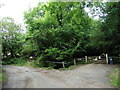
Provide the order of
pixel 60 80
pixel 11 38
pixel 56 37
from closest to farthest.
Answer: pixel 60 80
pixel 56 37
pixel 11 38

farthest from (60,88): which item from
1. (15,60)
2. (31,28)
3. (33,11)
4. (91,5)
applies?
(15,60)

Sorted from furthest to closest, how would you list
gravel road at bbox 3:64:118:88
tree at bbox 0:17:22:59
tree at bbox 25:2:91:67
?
tree at bbox 0:17:22:59
tree at bbox 25:2:91:67
gravel road at bbox 3:64:118:88

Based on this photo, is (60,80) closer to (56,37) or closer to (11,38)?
(56,37)

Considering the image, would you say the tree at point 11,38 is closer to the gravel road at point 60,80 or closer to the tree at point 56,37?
the tree at point 56,37

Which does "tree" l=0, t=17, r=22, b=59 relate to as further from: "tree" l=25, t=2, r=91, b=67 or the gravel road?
the gravel road

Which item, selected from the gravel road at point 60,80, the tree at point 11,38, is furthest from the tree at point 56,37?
the tree at point 11,38

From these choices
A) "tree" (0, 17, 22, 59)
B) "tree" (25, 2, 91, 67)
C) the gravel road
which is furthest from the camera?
"tree" (0, 17, 22, 59)

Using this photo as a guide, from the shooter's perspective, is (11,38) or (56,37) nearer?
(56,37)

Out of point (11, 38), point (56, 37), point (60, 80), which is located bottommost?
point (60, 80)

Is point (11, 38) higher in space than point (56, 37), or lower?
higher

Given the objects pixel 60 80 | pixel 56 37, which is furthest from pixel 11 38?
pixel 60 80

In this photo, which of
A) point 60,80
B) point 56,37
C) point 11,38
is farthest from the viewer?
point 11,38

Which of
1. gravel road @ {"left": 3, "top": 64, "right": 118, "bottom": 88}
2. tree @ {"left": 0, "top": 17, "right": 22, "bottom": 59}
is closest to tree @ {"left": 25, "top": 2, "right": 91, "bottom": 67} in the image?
gravel road @ {"left": 3, "top": 64, "right": 118, "bottom": 88}

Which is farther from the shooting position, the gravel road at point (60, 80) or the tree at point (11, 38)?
the tree at point (11, 38)
